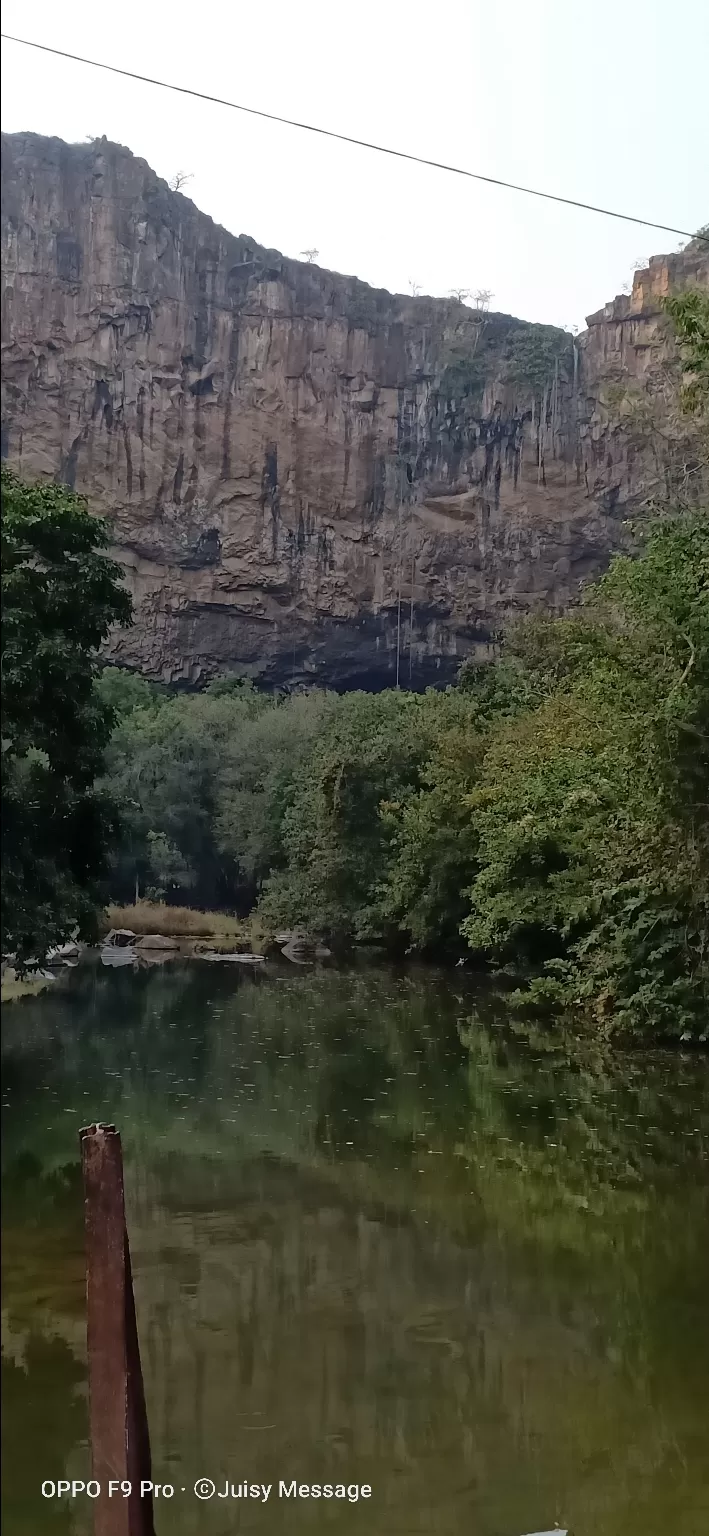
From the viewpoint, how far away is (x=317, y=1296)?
2549mm

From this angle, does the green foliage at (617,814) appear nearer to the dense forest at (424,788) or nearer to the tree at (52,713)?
the dense forest at (424,788)

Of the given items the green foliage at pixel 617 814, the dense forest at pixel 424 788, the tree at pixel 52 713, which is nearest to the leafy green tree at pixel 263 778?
the dense forest at pixel 424 788

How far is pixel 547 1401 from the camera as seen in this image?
282 cm

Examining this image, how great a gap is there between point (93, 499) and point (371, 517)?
31.8 inches

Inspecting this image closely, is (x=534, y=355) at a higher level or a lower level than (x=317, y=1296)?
higher

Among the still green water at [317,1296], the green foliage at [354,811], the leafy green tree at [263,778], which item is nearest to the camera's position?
the still green water at [317,1296]

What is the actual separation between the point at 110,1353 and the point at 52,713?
1063 mm

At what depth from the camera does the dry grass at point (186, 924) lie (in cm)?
237

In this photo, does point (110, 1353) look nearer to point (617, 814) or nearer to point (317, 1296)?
point (317, 1296)

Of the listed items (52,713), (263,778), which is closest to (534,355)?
(263,778)

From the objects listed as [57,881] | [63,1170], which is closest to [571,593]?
[57,881]

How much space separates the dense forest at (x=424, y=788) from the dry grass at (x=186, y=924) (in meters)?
0.03

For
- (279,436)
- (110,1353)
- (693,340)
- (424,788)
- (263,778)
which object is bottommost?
(110,1353)

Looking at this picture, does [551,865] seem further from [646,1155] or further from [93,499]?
[93,499]
